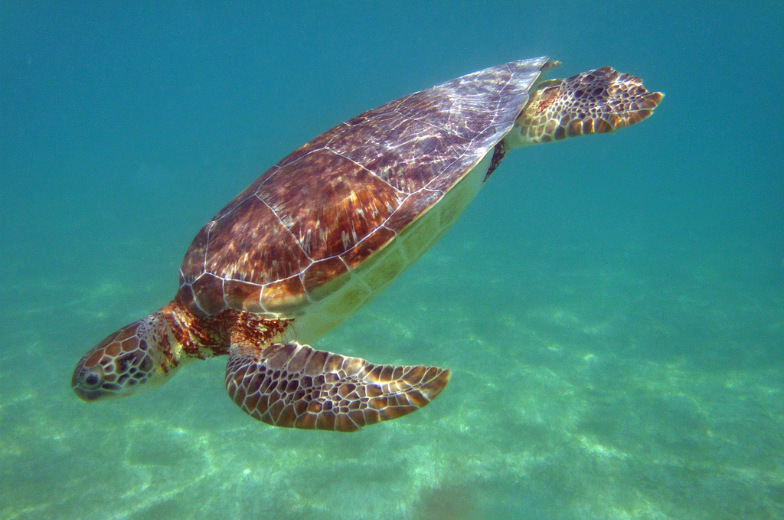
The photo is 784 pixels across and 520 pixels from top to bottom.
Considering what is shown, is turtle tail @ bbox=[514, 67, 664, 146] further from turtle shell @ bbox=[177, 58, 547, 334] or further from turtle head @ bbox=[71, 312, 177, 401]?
turtle head @ bbox=[71, 312, 177, 401]

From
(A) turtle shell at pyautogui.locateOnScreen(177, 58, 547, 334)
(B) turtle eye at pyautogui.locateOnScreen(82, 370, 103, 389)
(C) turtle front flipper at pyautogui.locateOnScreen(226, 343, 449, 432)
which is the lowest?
(C) turtle front flipper at pyautogui.locateOnScreen(226, 343, 449, 432)

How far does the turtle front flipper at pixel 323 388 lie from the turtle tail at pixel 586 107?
12.1 ft

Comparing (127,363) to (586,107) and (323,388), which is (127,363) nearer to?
(323,388)

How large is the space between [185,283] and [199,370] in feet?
22.3

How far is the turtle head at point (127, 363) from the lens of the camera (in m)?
3.97

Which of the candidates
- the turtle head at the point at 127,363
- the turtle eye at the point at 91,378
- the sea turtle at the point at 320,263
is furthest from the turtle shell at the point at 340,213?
the turtle eye at the point at 91,378

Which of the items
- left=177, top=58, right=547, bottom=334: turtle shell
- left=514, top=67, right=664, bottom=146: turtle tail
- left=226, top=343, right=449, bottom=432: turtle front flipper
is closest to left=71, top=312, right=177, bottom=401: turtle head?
left=177, top=58, right=547, bottom=334: turtle shell

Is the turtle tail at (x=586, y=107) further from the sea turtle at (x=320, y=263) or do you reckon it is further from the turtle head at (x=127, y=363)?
the turtle head at (x=127, y=363)

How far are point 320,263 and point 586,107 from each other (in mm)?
3985

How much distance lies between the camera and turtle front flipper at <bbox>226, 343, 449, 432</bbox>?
2936mm

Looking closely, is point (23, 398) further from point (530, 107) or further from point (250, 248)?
point (530, 107)

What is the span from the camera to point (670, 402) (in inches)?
368

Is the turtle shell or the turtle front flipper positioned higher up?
the turtle shell

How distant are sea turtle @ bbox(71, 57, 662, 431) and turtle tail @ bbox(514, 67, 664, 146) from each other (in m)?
0.04
